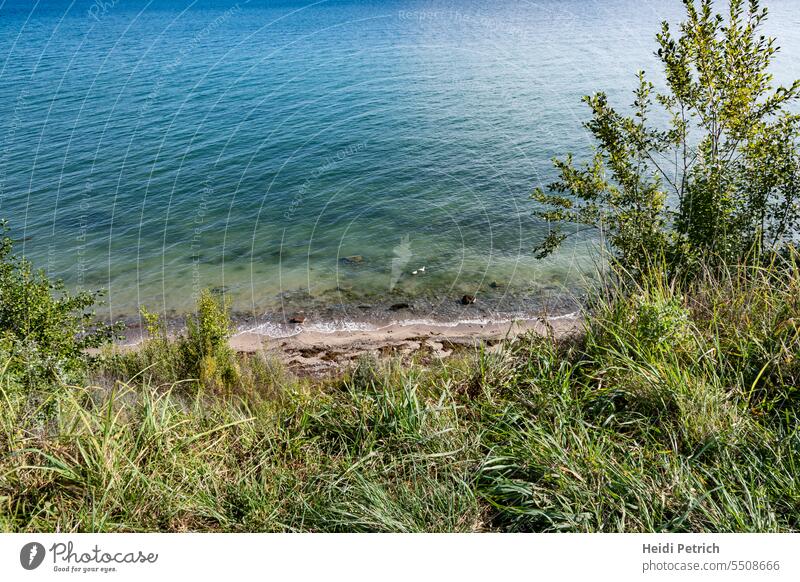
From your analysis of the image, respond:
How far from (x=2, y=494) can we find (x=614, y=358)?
5.45 meters

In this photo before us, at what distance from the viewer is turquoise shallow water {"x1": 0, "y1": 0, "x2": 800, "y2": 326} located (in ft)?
71.4

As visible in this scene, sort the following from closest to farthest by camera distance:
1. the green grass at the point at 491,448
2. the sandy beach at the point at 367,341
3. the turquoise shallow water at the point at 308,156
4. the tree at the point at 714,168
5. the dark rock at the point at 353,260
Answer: the green grass at the point at 491,448 → the tree at the point at 714,168 → the sandy beach at the point at 367,341 → the turquoise shallow water at the point at 308,156 → the dark rock at the point at 353,260

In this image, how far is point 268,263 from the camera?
2295 centimetres

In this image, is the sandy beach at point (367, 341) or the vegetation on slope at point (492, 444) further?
the sandy beach at point (367, 341)

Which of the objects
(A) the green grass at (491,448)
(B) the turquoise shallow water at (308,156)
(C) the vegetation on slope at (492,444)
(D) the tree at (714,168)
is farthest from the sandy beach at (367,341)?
(A) the green grass at (491,448)

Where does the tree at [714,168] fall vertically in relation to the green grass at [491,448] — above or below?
above

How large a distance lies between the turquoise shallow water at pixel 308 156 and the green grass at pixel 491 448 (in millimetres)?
11685

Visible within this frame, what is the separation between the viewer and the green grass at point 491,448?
462 cm

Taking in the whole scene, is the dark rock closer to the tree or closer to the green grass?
the tree

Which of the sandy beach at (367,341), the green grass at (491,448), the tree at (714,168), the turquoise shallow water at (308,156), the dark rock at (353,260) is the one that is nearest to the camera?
the green grass at (491,448)

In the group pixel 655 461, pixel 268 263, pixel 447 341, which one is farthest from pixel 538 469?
pixel 268 263

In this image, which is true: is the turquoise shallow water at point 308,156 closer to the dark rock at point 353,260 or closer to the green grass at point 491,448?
the dark rock at point 353,260

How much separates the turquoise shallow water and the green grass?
38.3 ft
